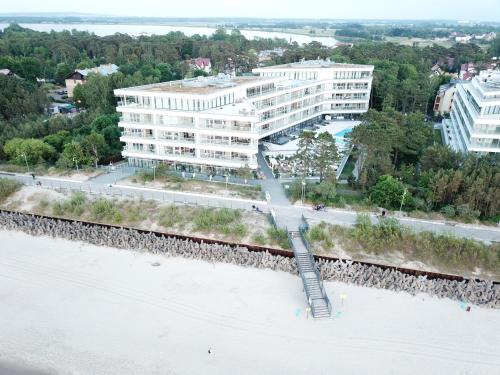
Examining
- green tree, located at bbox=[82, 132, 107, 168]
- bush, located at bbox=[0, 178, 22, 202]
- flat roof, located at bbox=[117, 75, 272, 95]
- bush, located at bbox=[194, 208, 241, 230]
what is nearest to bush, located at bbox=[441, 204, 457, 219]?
bush, located at bbox=[194, 208, 241, 230]

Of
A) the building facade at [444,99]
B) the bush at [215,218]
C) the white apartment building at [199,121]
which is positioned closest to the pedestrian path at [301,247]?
the bush at [215,218]

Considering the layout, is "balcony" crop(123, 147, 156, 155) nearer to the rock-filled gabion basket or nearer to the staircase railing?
the rock-filled gabion basket

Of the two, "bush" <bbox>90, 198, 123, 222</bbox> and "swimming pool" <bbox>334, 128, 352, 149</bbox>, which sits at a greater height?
"swimming pool" <bbox>334, 128, 352, 149</bbox>

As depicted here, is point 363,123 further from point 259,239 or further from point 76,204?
point 76,204

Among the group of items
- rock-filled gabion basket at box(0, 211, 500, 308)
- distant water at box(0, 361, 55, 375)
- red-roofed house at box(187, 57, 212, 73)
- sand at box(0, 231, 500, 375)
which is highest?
red-roofed house at box(187, 57, 212, 73)

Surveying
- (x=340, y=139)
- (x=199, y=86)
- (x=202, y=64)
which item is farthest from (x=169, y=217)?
(x=202, y=64)

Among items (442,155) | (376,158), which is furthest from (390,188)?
(442,155)
